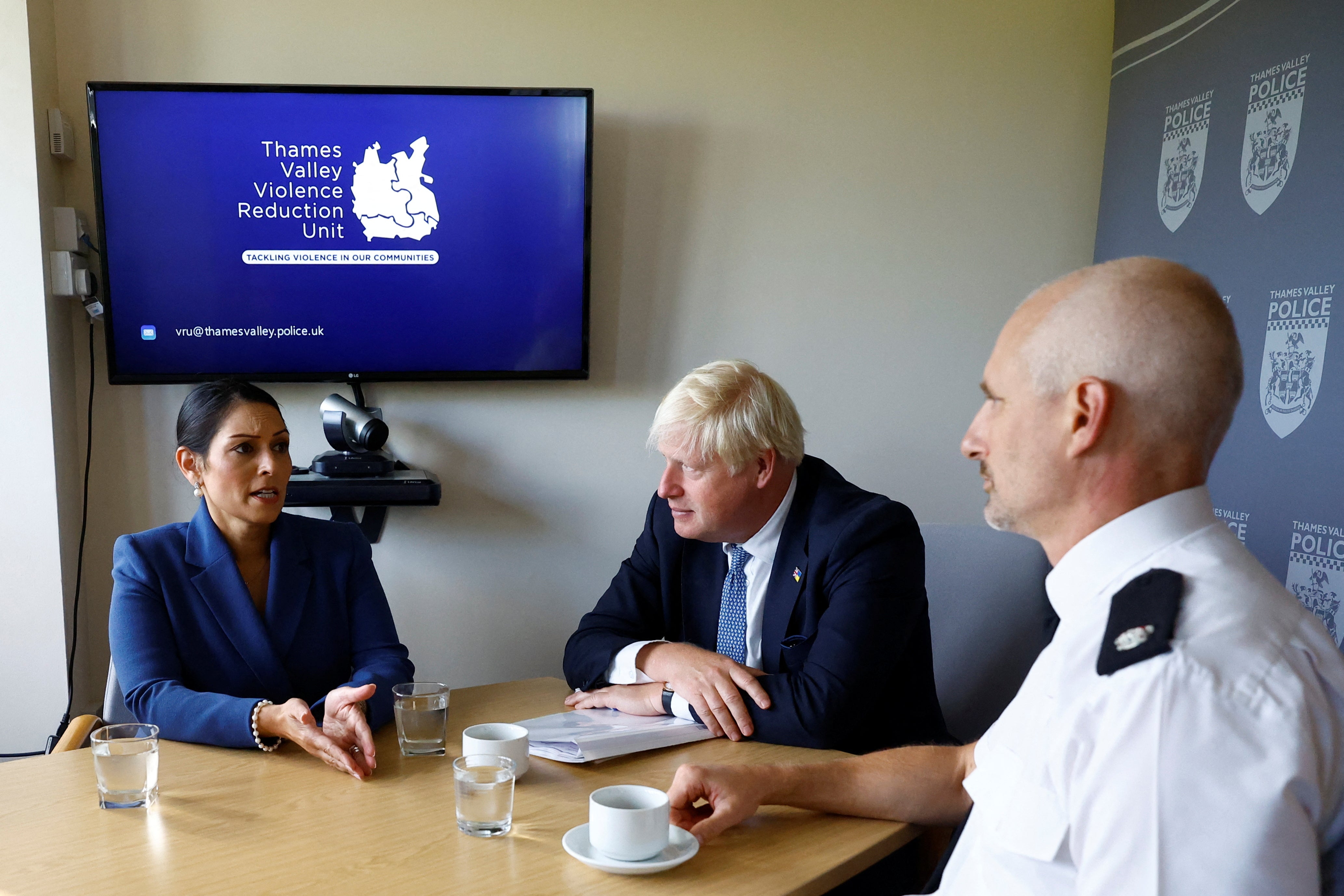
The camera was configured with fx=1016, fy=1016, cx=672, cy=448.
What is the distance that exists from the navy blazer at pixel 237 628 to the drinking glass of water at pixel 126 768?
0.20 m

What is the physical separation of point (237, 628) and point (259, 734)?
1.20ft

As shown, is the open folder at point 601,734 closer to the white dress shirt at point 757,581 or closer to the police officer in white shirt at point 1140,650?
the white dress shirt at point 757,581

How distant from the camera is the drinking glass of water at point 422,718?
56.7 inches

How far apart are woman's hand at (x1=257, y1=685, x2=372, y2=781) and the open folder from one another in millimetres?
242

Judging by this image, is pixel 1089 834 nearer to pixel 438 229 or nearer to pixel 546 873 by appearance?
pixel 546 873

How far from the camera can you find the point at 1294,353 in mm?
2340

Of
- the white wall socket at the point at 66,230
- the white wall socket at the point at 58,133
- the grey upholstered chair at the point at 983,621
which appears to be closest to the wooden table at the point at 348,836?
the grey upholstered chair at the point at 983,621

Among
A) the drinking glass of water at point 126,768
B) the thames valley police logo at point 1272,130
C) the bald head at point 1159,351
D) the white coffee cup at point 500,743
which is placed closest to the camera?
the bald head at point 1159,351

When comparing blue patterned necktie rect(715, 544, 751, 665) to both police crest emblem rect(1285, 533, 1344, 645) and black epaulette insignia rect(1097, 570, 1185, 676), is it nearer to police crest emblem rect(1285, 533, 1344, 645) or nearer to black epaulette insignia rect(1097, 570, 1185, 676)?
black epaulette insignia rect(1097, 570, 1185, 676)

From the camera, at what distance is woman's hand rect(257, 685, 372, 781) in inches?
54.3

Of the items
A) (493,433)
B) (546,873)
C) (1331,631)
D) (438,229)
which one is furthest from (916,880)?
(438,229)

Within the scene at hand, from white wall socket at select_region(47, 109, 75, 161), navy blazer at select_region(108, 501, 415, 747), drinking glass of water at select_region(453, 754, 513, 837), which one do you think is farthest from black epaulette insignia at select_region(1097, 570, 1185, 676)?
white wall socket at select_region(47, 109, 75, 161)

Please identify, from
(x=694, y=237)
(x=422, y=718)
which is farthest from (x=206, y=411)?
(x=694, y=237)

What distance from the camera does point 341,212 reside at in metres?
2.74
